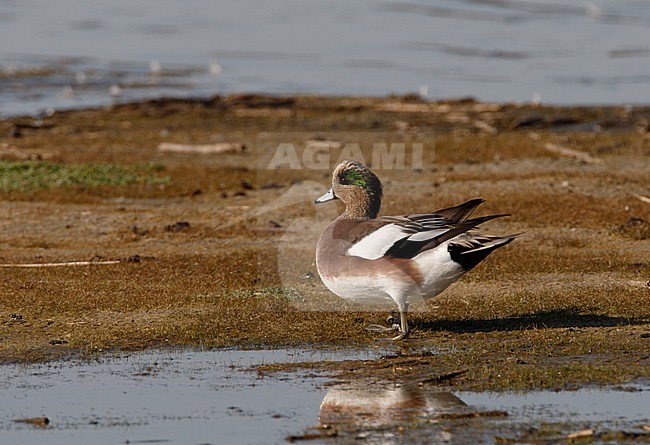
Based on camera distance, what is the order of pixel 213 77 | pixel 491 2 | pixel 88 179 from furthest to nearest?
pixel 491 2
pixel 213 77
pixel 88 179

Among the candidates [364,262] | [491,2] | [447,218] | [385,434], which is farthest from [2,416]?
[491,2]

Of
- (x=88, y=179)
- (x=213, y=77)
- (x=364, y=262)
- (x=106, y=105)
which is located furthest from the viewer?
(x=213, y=77)

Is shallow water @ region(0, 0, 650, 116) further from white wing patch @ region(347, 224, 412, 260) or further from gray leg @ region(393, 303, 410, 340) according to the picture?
gray leg @ region(393, 303, 410, 340)

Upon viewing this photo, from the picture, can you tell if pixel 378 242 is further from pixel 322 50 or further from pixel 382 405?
pixel 322 50

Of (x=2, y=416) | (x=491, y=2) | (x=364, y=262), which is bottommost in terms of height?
(x=2, y=416)

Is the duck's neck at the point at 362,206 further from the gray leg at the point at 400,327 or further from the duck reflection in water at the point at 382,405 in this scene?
the duck reflection in water at the point at 382,405

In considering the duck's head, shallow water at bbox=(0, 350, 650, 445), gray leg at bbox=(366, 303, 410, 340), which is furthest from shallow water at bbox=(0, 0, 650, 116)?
shallow water at bbox=(0, 350, 650, 445)

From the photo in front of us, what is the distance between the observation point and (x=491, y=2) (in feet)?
163

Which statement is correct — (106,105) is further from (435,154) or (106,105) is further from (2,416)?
(2,416)

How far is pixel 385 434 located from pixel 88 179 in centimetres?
976

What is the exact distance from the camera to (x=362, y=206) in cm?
838

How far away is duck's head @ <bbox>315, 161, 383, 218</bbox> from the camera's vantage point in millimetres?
8375

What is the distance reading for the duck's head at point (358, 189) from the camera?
838 centimetres

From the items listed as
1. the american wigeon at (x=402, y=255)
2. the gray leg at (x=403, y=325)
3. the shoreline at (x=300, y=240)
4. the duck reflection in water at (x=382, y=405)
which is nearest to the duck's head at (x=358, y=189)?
the american wigeon at (x=402, y=255)
